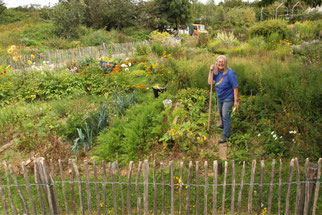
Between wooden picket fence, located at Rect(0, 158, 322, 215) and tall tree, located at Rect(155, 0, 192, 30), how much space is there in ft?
86.4

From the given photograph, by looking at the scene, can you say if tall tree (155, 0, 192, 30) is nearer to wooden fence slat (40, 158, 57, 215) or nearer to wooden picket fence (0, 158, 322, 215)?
wooden picket fence (0, 158, 322, 215)

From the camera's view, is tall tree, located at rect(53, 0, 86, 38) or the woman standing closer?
the woman standing

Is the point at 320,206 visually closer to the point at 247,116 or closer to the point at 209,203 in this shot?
the point at 209,203

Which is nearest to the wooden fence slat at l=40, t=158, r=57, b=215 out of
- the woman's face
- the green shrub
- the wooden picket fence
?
the wooden picket fence

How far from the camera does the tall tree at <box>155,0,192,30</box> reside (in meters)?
27.8

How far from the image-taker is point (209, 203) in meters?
3.50

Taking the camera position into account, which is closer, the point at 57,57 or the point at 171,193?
the point at 171,193

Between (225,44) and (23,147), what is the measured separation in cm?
1271

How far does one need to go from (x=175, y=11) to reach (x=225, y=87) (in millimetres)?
25332

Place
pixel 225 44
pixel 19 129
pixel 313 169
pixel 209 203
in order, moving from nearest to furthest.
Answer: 1. pixel 313 169
2. pixel 209 203
3. pixel 19 129
4. pixel 225 44

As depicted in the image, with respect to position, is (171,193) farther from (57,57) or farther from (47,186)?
(57,57)

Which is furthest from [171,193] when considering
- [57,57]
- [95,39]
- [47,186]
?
[95,39]

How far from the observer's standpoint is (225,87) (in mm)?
4703

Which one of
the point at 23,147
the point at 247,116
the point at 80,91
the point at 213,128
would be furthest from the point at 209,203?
the point at 80,91
